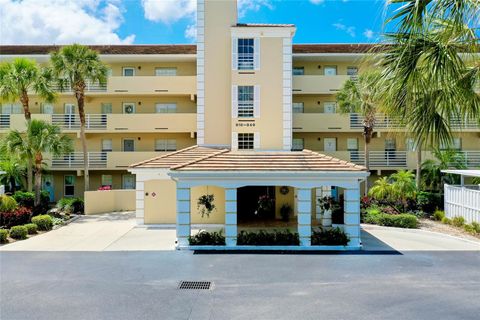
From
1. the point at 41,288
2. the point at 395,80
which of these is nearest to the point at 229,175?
the point at 41,288

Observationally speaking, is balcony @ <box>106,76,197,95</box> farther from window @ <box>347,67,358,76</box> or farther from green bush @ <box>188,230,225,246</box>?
green bush @ <box>188,230,225,246</box>

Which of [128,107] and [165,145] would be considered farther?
[128,107]

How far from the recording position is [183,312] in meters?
8.08

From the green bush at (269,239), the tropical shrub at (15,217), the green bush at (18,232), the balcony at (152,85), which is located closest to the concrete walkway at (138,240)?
the green bush at (18,232)

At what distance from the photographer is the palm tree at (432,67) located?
641 centimetres

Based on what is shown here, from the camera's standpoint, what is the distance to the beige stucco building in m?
20.5

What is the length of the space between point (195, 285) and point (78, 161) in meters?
20.4

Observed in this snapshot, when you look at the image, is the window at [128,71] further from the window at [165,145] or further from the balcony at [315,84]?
the balcony at [315,84]

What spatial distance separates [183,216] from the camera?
563 inches

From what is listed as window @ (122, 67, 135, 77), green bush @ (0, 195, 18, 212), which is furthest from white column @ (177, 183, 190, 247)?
window @ (122, 67, 135, 77)

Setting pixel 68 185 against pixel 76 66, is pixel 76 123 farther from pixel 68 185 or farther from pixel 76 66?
pixel 76 66

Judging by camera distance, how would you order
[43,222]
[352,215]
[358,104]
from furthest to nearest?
[358,104]
[43,222]
[352,215]

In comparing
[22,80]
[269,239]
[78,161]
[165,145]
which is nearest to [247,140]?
[165,145]

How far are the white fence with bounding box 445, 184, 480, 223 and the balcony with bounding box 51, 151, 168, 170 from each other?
Answer: 64.6ft
